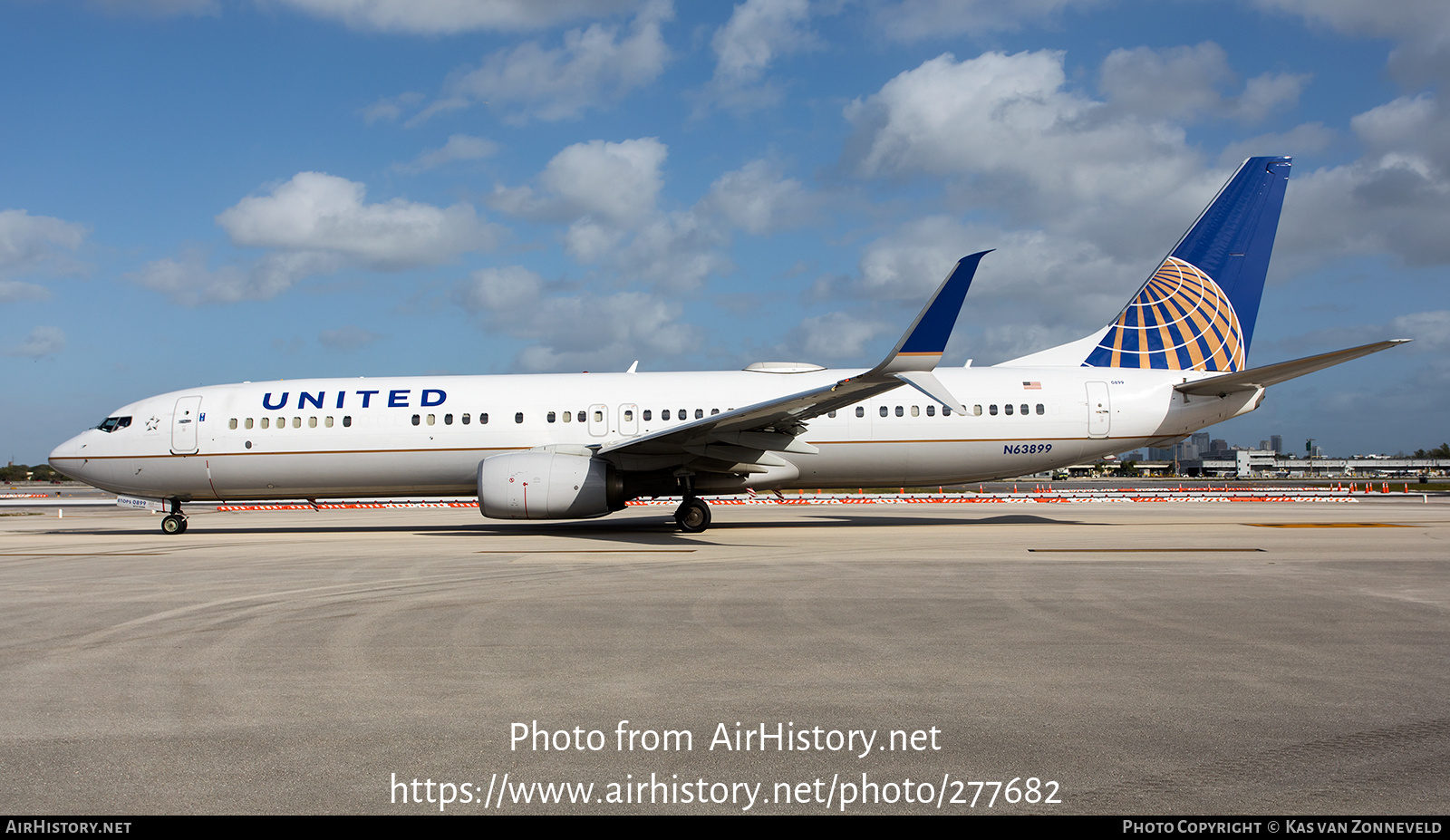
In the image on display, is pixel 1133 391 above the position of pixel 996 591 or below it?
above

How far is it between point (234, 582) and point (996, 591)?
8424 millimetres

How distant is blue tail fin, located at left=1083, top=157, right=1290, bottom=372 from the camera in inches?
763

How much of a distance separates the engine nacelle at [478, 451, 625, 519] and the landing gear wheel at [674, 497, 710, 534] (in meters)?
1.75

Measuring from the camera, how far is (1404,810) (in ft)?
10.7

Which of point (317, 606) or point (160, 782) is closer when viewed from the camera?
point (160, 782)

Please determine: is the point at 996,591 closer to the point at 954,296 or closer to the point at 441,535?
the point at 954,296

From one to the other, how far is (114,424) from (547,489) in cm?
1054

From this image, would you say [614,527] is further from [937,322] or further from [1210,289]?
[1210,289]

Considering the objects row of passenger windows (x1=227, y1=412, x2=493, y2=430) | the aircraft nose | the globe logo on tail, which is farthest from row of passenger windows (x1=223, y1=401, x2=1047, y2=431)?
the aircraft nose

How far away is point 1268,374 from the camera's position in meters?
16.5

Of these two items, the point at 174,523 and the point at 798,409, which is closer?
the point at 798,409

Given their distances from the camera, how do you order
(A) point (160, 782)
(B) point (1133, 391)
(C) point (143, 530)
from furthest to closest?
1. (C) point (143, 530)
2. (B) point (1133, 391)
3. (A) point (160, 782)

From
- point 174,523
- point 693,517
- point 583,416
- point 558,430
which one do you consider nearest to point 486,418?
point 558,430

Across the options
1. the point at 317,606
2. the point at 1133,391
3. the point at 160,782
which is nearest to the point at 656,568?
the point at 317,606
